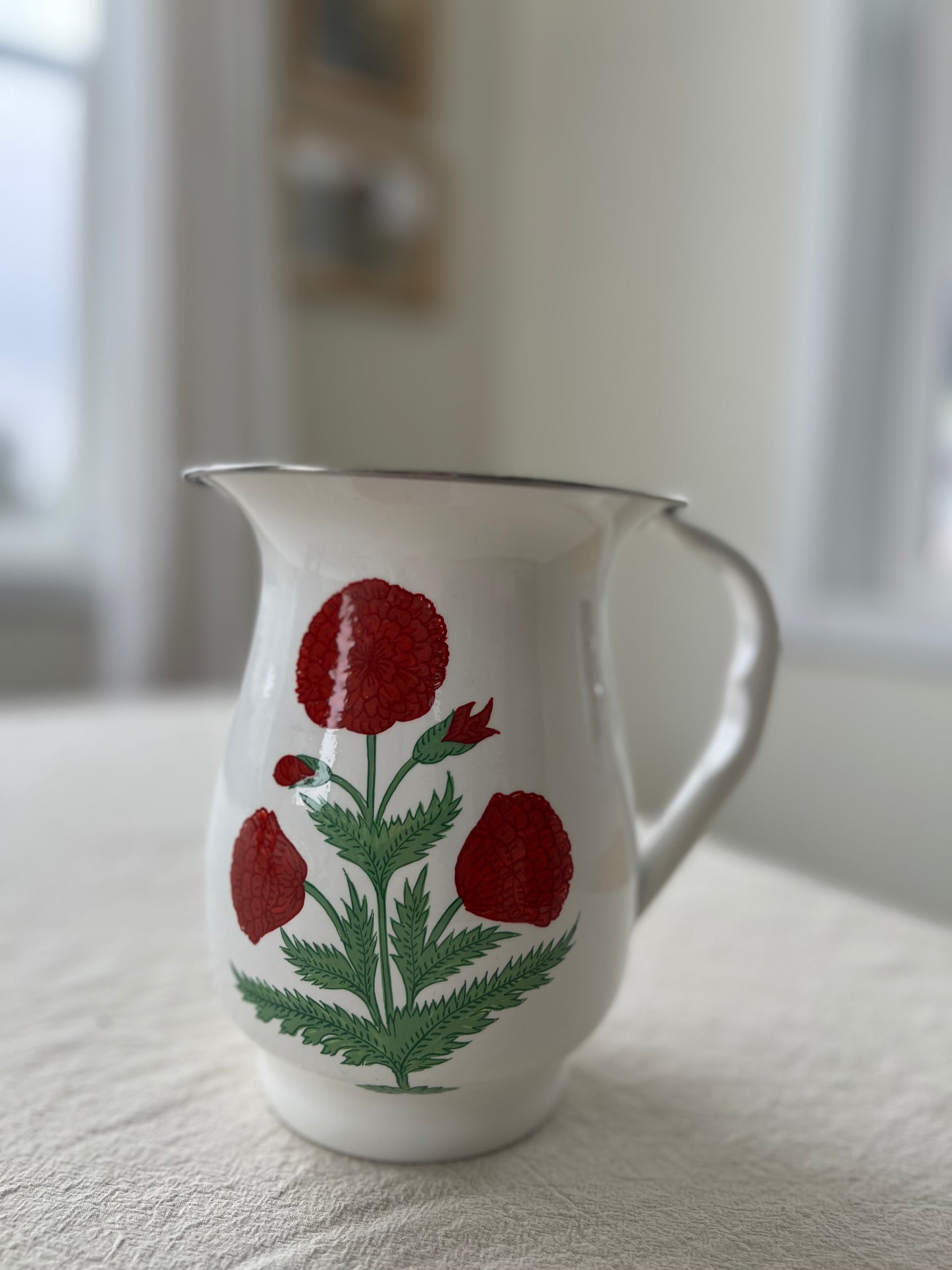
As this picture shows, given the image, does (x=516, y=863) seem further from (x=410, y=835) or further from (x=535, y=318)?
(x=535, y=318)

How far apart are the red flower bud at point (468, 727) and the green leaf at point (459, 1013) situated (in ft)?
0.23

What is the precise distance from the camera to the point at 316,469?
0.30 m

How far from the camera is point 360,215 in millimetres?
2170

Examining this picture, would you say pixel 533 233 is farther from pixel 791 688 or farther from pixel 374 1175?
pixel 374 1175

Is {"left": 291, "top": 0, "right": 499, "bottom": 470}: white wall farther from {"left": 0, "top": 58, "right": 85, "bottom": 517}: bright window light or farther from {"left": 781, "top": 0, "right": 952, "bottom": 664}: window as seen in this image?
{"left": 781, "top": 0, "right": 952, "bottom": 664}: window

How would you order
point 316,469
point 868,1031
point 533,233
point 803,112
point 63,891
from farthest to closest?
point 533,233 → point 803,112 → point 63,891 → point 868,1031 → point 316,469

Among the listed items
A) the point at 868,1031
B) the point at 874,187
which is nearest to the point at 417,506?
the point at 868,1031

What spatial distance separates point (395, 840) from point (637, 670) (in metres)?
1.69

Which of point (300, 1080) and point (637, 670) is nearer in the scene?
point (300, 1080)

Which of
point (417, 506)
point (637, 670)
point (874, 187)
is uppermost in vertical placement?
point (874, 187)

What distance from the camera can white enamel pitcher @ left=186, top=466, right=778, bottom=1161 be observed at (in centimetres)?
32

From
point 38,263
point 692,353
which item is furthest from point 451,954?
point 38,263

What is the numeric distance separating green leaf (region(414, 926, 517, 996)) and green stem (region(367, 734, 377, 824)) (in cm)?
4

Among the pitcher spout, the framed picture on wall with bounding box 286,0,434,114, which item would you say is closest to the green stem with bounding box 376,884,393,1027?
the pitcher spout
